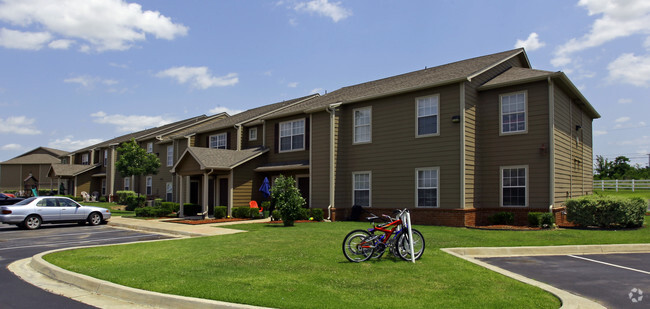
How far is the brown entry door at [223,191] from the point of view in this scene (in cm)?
2714

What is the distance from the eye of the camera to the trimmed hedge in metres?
16.1

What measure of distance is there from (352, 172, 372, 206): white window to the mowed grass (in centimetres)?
777

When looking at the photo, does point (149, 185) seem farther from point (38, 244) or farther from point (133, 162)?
point (38, 244)

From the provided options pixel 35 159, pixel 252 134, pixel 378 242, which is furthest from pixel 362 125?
pixel 35 159

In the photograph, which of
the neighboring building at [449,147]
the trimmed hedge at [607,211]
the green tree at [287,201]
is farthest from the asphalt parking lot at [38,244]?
the trimmed hedge at [607,211]

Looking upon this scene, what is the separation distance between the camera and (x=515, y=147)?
18.2 meters

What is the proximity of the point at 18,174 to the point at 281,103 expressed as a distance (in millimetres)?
55591

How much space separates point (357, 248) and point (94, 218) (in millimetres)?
16942

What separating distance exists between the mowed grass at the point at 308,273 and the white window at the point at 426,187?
5.08m

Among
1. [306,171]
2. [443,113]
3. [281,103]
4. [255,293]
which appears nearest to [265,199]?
[306,171]

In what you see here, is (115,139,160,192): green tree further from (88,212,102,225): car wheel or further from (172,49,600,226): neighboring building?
(88,212,102,225): car wheel

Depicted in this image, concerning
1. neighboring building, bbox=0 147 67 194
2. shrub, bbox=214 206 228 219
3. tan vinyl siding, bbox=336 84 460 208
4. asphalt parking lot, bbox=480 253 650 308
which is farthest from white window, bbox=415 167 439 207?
neighboring building, bbox=0 147 67 194

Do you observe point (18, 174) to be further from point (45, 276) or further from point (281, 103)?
point (45, 276)

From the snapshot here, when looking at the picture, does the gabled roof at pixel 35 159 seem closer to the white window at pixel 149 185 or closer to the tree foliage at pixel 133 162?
the white window at pixel 149 185
